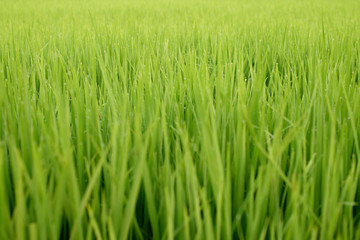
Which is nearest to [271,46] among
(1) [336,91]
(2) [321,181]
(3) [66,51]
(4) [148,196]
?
(1) [336,91]

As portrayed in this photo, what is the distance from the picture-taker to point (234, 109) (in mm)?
699

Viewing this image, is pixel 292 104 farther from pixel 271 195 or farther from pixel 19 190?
pixel 19 190

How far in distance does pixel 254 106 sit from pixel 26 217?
0.48 meters

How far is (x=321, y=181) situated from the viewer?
508 millimetres

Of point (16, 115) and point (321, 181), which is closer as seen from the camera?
point (321, 181)

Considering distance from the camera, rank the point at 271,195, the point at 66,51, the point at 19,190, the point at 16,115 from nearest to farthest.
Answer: the point at 19,190 → the point at 271,195 → the point at 16,115 → the point at 66,51

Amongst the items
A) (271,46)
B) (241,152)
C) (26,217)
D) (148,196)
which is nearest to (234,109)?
(241,152)

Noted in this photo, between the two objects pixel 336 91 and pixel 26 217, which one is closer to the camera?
pixel 26 217

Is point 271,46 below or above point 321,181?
above

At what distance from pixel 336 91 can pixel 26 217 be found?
2.11 ft

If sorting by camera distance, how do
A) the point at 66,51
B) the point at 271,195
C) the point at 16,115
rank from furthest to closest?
1. the point at 66,51
2. the point at 16,115
3. the point at 271,195

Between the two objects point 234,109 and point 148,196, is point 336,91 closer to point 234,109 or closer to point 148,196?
point 234,109

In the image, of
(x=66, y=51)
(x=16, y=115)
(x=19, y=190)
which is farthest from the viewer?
(x=66, y=51)

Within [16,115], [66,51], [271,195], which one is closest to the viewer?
[271,195]
